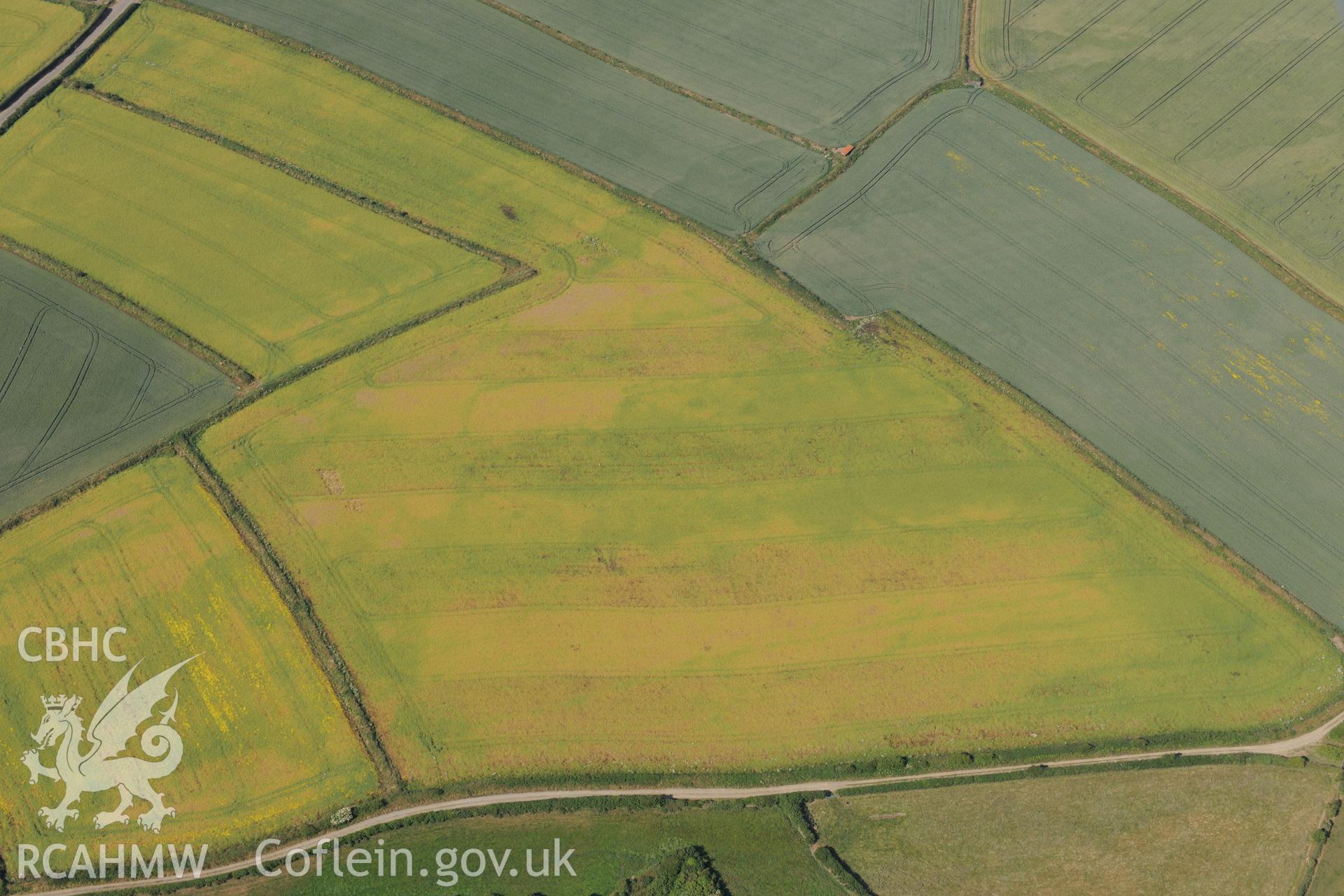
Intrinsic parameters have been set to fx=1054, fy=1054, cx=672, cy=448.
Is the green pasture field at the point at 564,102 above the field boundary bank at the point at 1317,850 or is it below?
above

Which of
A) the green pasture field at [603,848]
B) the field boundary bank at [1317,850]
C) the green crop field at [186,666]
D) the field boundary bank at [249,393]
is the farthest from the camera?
the field boundary bank at [249,393]

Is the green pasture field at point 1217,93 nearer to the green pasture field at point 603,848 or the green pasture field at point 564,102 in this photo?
the green pasture field at point 564,102

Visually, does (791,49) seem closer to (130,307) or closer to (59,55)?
(130,307)

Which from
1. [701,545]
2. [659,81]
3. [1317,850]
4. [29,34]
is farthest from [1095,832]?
[29,34]

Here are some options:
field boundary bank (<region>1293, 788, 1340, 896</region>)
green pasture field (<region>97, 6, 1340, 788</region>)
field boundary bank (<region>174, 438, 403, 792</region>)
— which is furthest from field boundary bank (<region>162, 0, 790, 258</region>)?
field boundary bank (<region>1293, 788, 1340, 896</region>)

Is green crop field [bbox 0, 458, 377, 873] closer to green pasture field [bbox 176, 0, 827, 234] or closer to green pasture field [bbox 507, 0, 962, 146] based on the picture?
green pasture field [bbox 176, 0, 827, 234]

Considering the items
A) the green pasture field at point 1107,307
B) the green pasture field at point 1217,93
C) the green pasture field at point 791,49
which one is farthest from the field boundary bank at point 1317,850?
the green pasture field at point 791,49
